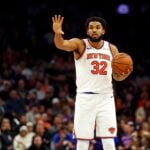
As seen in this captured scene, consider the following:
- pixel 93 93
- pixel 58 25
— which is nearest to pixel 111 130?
pixel 93 93

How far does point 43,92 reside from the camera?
17.5m

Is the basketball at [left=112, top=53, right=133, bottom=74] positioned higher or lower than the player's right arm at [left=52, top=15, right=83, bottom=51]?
lower

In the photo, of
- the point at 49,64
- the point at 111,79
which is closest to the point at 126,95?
the point at 49,64

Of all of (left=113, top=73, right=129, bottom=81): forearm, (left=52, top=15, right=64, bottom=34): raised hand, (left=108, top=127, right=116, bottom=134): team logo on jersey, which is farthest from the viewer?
(left=113, top=73, right=129, bottom=81): forearm

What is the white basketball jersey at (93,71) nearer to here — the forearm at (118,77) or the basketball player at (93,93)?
the basketball player at (93,93)

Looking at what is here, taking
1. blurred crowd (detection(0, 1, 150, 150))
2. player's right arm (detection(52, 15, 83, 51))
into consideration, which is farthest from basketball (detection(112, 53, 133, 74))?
blurred crowd (detection(0, 1, 150, 150))

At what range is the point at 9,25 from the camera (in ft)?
71.2

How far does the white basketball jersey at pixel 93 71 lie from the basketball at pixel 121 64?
0.27 ft

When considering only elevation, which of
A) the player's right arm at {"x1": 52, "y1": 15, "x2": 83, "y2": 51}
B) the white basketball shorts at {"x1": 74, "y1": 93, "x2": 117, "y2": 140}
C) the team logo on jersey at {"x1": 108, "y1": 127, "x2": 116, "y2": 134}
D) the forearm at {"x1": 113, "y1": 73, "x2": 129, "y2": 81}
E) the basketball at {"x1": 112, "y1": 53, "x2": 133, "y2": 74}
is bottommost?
the team logo on jersey at {"x1": 108, "y1": 127, "x2": 116, "y2": 134}

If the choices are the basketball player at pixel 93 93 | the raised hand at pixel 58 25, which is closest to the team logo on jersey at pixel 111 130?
the basketball player at pixel 93 93

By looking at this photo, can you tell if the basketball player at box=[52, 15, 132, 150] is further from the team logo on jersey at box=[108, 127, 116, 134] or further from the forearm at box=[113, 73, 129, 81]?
the forearm at box=[113, 73, 129, 81]

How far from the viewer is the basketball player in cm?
888

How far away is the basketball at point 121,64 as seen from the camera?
8898 millimetres

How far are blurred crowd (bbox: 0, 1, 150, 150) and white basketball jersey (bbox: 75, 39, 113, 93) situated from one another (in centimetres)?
313
